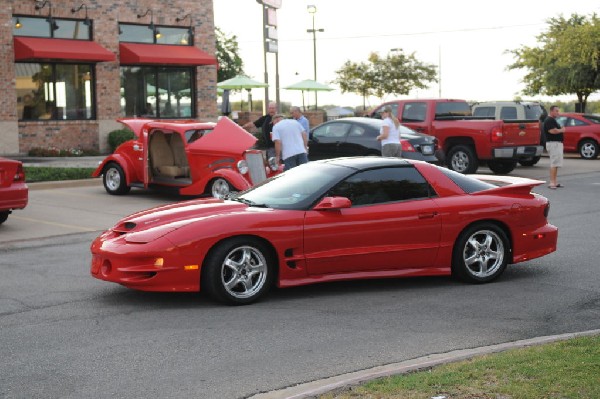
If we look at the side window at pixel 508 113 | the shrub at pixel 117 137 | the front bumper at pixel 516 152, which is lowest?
the front bumper at pixel 516 152

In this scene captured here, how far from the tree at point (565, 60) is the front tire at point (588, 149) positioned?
349 inches

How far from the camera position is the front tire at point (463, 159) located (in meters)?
22.6

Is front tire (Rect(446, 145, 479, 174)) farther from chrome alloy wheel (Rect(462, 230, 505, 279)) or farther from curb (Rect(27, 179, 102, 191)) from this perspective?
chrome alloy wheel (Rect(462, 230, 505, 279))

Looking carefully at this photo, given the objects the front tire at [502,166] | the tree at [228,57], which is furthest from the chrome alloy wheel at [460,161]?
the tree at [228,57]

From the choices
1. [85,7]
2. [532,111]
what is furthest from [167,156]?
[85,7]

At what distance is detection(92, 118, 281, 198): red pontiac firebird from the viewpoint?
52.6 ft

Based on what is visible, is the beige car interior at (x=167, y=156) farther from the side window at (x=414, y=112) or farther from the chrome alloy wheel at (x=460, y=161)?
the side window at (x=414, y=112)

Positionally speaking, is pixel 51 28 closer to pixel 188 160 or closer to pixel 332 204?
pixel 188 160

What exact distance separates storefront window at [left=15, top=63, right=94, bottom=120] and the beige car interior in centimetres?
1237

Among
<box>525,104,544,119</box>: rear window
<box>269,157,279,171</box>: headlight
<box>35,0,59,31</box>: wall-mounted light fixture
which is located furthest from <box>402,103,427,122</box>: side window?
<box>35,0,59,31</box>: wall-mounted light fixture

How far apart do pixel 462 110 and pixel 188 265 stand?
17196 millimetres

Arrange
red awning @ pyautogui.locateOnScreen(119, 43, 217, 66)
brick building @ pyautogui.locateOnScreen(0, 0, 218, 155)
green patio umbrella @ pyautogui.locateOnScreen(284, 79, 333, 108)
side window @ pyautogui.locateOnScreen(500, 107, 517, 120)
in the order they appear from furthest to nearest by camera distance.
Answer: green patio umbrella @ pyautogui.locateOnScreen(284, 79, 333, 108) → red awning @ pyautogui.locateOnScreen(119, 43, 217, 66) → brick building @ pyautogui.locateOnScreen(0, 0, 218, 155) → side window @ pyautogui.locateOnScreen(500, 107, 517, 120)

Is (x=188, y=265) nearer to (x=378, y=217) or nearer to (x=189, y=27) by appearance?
(x=378, y=217)

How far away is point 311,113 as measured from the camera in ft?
136
